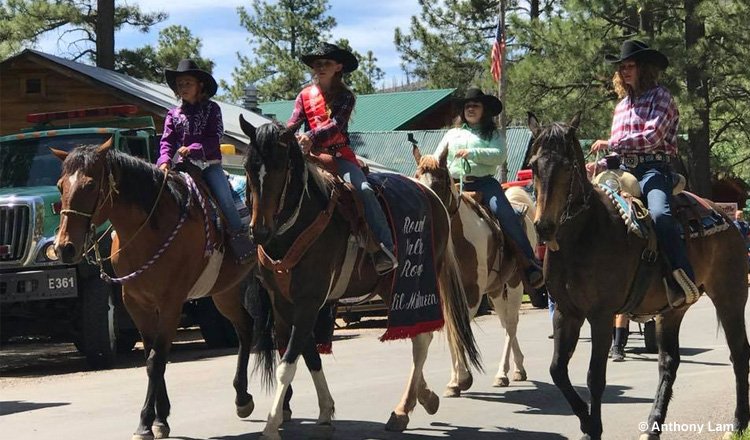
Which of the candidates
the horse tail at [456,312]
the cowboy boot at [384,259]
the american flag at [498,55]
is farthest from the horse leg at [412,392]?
the american flag at [498,55]

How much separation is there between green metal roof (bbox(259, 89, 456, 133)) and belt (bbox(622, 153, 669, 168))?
35639 mm

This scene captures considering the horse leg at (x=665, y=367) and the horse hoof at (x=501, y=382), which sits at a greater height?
the horse leg at (x=665, y=367)

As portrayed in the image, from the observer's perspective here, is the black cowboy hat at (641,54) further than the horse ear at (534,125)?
Yes

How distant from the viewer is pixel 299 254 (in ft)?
25.3

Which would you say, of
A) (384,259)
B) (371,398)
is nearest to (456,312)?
(384,259)

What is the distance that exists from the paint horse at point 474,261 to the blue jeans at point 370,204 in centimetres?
155

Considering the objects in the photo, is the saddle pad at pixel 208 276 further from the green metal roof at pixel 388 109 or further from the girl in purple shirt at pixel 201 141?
the green metal roof at pixel 388 109

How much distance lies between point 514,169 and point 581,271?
100 ft

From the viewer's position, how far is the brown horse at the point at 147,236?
7941 millimetres

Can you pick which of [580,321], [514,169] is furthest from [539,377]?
[514,169]

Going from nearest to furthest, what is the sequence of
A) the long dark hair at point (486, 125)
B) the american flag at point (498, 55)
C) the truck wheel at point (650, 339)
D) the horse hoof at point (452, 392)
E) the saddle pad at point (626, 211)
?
the saddle pad at point (626, 211) < the horse hoof at point (452, 392) < the long dark hair at point (486, 125) < the truck wheel at point (650, 339) < the american flag at point (498, 55)

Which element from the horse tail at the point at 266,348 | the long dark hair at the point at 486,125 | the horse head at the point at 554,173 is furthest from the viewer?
the long dark hair at the point at 486,125

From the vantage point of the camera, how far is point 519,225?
36.1 feet

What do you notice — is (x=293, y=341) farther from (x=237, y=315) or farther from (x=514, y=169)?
(x=514, y=169)
